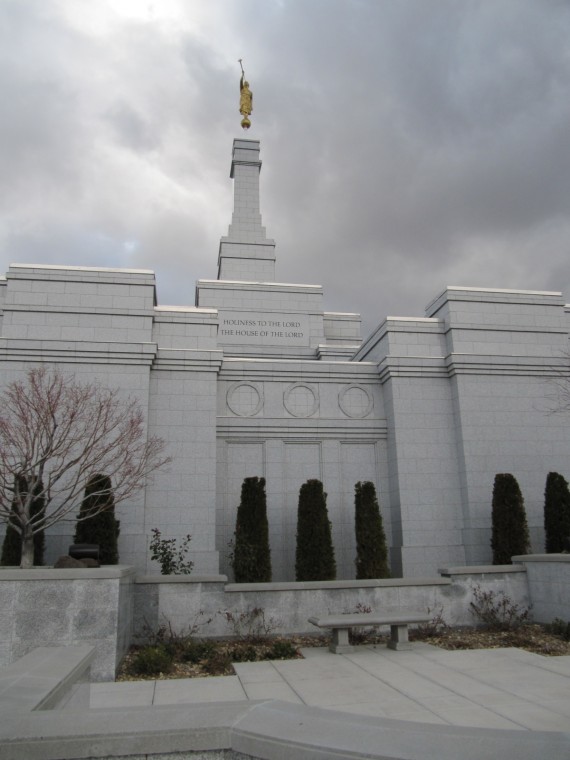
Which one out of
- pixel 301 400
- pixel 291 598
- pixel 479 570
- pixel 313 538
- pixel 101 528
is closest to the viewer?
pixel 291 598

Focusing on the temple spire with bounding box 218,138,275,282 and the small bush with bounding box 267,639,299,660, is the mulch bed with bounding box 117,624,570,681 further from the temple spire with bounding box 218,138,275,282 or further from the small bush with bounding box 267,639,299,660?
the temple spire with bounding box 218,138,275,282

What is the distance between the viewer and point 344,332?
85.1ft

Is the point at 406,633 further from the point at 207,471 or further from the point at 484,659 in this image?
the point at 207,471

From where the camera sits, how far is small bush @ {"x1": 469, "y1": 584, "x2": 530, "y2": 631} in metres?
11.8

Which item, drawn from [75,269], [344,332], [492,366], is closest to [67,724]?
[75,269]

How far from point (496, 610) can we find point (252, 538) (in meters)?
5.26

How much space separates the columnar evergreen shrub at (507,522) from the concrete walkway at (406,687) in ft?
15.2

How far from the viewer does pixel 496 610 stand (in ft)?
39.4

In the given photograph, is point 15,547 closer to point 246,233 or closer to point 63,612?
point 63,612

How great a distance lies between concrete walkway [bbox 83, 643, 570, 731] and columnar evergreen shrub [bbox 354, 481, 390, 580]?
424 cm

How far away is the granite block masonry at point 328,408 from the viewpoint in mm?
15461

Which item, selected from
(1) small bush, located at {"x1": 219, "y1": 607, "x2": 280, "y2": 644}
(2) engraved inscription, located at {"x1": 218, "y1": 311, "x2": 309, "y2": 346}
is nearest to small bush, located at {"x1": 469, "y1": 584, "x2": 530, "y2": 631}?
(1) small bush, located at {"x1": 219, "y1": 607, "x2": 280, "y2": 644}

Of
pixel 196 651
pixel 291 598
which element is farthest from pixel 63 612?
pixel 291 598

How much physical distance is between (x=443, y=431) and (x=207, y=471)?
6259 millimetres
